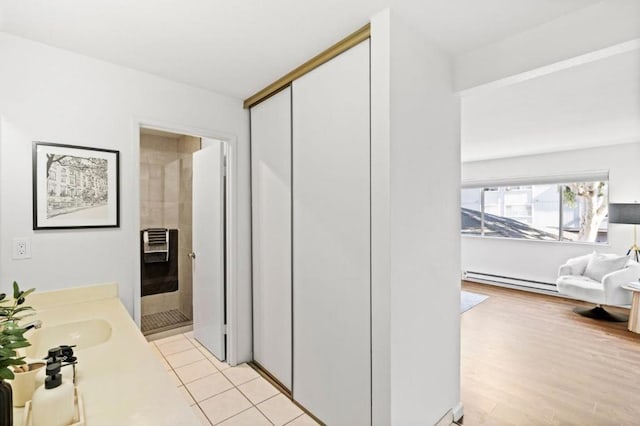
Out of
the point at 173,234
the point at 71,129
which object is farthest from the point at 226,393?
the point at 173,234

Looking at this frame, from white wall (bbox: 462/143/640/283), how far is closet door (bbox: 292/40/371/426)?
5.04 meters

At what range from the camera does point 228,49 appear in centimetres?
196

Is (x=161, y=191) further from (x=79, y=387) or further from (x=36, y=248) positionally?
(x=79, y=387)

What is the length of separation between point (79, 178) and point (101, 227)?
1.13 ft

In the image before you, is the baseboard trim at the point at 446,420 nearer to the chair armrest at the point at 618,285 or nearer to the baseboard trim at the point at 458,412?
the baseboard trim at the point at 458,412

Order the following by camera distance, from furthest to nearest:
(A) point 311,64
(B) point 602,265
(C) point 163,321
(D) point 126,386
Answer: (B) point 602,265 → (C) point 163,321 → (A) point 311,64 → (D) point 126,386

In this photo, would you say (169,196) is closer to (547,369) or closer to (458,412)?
(458,412)

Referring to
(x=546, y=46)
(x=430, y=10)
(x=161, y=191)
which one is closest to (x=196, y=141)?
(x=161, y=191)

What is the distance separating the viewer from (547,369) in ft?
9.11

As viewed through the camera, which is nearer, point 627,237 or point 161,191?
point 161,191

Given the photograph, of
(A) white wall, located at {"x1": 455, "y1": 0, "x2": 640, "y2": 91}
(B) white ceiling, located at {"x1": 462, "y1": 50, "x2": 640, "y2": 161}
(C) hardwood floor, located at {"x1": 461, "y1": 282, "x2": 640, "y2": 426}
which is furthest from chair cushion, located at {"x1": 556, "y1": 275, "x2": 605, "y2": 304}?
(A) white wall, located at {"x1": 455, "y1": 0, "x2": 640, "y2": 91}

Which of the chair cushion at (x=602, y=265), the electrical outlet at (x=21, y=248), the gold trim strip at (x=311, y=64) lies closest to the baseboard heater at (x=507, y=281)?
the chair cushion at (x=602, y=265)

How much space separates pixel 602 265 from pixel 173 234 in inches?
234

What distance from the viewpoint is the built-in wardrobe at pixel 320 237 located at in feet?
5.70
